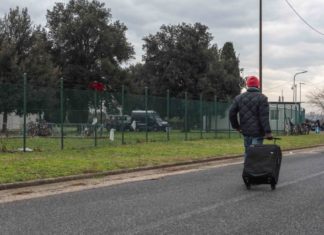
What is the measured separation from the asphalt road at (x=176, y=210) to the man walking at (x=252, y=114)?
1.00m

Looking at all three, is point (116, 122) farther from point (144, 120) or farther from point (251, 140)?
point (251, 140)

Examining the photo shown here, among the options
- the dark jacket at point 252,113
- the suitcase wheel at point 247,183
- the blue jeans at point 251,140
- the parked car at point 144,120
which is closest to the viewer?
the suitcase wheel at point 247,183

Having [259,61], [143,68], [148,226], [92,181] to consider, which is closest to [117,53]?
[143,68]

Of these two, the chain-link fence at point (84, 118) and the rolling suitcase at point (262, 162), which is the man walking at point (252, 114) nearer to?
the rolling suitcase at point (262, 162)

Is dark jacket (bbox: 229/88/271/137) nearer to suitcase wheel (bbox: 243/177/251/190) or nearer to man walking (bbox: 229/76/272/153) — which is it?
man walking (bbox: 229/76/272/153)

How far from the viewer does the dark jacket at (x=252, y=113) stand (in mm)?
10477

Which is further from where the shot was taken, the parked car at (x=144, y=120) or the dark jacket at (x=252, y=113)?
the parked car at (x=144, y=120)

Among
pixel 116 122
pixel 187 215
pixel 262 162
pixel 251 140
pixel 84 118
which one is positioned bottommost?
pixel 187 215

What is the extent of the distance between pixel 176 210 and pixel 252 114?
9.94ft

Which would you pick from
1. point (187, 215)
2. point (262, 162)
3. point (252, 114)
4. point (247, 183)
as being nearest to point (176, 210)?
point (187, 215)

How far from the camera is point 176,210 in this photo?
8305 millimetres

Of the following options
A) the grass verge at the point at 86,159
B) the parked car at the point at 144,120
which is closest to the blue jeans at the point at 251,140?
the grass verge at the point at 86,159

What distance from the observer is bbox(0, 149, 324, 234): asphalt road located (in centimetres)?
703

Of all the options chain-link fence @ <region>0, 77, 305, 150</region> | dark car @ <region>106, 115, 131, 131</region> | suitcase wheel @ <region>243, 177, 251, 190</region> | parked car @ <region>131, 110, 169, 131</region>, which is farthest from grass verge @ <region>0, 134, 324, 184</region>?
suitcase wheel @ <region>243, 177, 251, 190</region>
